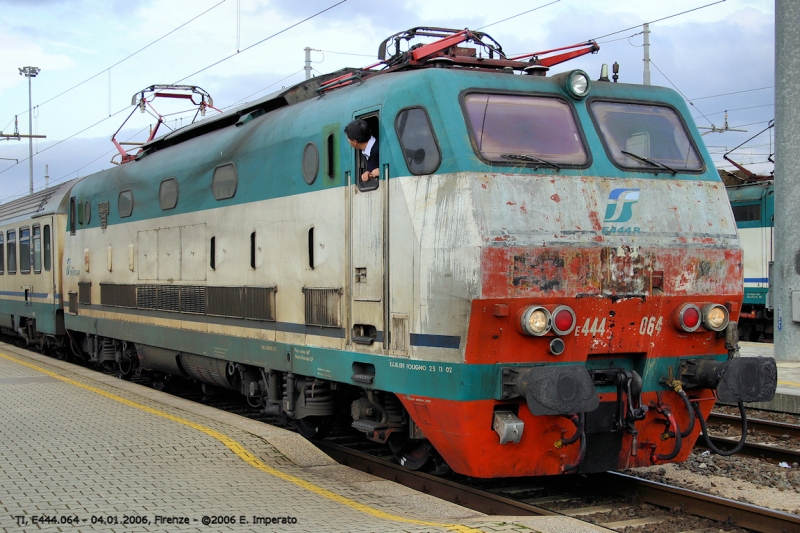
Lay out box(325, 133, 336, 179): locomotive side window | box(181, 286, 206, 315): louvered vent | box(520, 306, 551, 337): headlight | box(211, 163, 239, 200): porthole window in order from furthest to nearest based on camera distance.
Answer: box(181, 286, 206, 315): louvered vent → box(211, 163, 239, 200): porthole window → box(325, 133, 336, 179): locomotive side window → box(520, 306, 551, 337): headlight

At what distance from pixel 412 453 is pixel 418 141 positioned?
112 inches

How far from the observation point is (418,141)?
6969mm

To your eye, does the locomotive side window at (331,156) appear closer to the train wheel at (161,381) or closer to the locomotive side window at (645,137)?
the locomotive side window at (645,137)

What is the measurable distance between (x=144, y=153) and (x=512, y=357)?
8732mm

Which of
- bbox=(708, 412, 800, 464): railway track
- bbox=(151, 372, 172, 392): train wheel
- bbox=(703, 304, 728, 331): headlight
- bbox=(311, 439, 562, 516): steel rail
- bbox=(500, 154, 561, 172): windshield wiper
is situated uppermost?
bbox=(500, 154, 561, 172): windshield wiper

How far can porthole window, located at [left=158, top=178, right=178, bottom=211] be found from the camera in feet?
37.4

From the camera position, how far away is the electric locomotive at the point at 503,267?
6.50 metres

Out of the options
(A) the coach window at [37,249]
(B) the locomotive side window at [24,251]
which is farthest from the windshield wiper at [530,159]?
(B) the locomotive side window at [24,251]

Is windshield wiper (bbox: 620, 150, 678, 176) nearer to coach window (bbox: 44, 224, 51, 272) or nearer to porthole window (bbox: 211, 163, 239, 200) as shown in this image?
Result: porthole window (bbox: 211, 163, 239, 200)

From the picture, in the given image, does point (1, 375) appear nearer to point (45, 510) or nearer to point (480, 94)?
point (45, 510)

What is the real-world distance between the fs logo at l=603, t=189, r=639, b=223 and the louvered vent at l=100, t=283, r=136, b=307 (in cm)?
816

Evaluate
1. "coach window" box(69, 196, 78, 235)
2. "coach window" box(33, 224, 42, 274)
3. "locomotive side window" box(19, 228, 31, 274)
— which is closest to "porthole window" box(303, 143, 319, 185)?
"coach window" box(69, 196, 78, 235)

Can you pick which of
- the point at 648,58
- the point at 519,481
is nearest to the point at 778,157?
the point at 519,481

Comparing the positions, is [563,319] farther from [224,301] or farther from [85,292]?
[85,292]
